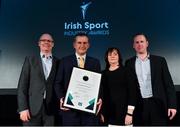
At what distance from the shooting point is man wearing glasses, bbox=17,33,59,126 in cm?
338

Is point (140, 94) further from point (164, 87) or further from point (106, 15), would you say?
point (106, 15)

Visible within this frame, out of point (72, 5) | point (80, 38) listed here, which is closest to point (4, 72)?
point (72, 5)

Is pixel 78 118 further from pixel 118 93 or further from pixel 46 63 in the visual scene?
pixel 46 63

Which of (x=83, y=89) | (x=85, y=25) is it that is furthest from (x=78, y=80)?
(x=85, y=25)

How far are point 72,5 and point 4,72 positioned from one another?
4.67 feet

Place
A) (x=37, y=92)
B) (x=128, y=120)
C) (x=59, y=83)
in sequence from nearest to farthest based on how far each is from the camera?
(x=128, y=120), (x=59, y=83), (x=37, y=92)

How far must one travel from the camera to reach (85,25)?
4.98 meters

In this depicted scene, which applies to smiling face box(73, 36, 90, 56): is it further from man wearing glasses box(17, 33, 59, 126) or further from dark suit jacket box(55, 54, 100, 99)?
man wearing glasses box(17, 33, 59, 126)

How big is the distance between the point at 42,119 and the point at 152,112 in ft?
3.68

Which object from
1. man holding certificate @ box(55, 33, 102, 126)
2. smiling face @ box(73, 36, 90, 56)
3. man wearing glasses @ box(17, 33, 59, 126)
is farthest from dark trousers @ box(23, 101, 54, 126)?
smiling face @ box(73, 36, 90, 56)

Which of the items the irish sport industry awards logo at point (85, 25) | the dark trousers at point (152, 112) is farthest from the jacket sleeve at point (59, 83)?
the irish sport industry awards logo at point (85, 25)

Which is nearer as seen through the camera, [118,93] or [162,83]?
[118,93]

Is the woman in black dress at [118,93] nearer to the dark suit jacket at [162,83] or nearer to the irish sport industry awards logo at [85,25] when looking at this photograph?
the dark suit jacket at [162,83]

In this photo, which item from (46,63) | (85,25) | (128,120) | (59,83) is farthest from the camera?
(85,25)
